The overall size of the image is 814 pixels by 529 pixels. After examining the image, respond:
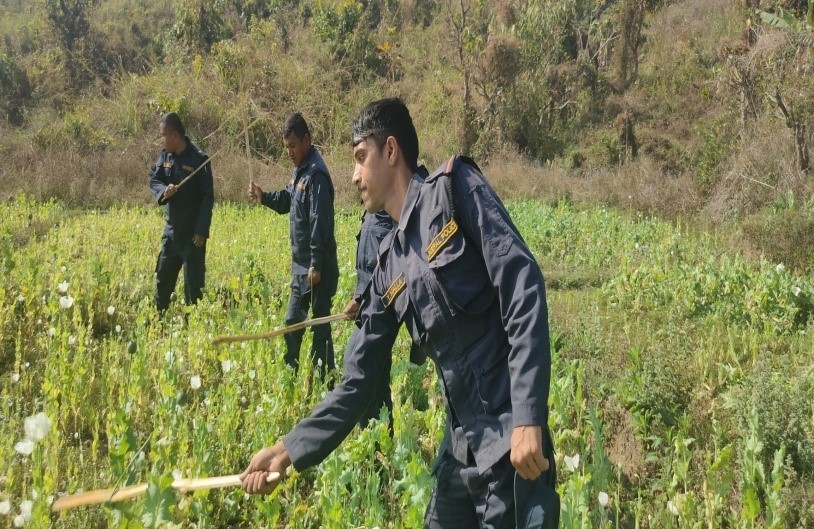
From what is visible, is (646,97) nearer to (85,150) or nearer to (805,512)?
(85,150)

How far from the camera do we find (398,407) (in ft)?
12.2

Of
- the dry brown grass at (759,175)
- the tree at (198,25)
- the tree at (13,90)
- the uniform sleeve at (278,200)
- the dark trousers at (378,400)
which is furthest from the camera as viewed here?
the tree at (198,25)

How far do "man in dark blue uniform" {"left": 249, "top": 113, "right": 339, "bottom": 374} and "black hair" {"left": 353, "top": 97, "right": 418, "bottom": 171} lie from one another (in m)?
2.50

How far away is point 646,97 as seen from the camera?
25453mm

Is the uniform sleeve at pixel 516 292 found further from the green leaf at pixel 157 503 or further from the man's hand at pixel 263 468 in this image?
the green leaf at pixel 157 503

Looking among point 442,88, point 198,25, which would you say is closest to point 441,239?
point 442,88

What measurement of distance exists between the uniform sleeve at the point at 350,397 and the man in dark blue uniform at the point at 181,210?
14.2 ft

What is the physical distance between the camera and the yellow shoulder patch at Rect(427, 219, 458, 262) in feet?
6.58

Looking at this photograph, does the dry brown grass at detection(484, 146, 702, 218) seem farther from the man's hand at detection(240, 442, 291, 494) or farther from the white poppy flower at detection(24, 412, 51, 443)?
the white poppy flower at detection(24, 412, 51, 443)

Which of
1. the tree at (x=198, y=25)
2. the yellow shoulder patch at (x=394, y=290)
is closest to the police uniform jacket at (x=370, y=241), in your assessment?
the yellow shoulder patch at (x=394, y=290)

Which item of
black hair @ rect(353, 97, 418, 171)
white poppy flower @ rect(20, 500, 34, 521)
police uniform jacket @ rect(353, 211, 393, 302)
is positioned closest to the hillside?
police uniform jacket @ rect(353, 211, 393, 302)

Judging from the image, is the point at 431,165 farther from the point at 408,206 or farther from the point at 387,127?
the point at 408,206

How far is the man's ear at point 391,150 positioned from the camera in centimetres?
226

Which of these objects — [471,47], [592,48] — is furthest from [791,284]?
[592,48]
